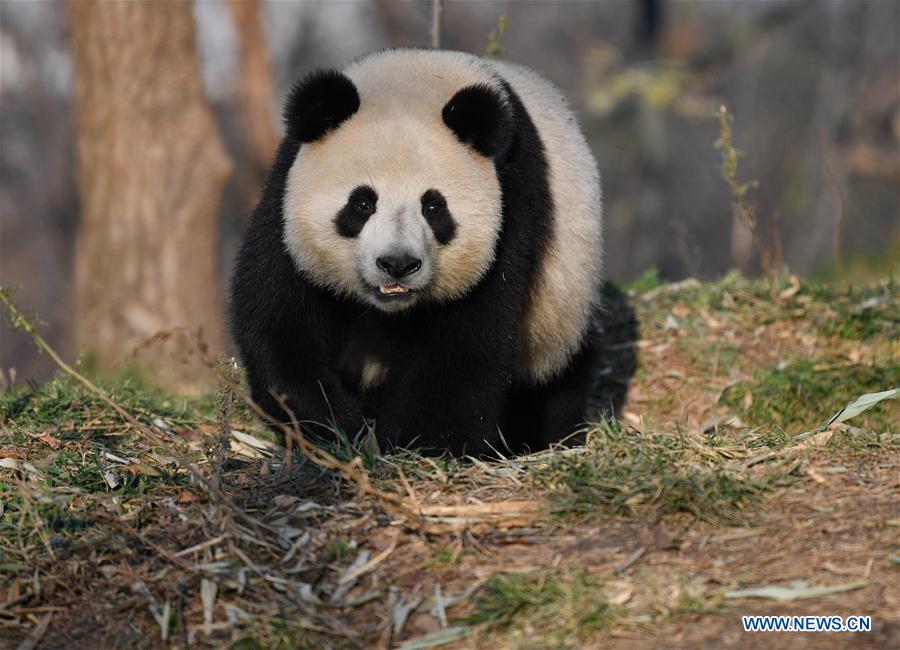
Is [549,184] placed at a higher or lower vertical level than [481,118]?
lower

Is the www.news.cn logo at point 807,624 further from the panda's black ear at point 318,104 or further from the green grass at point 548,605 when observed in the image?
the panda's black ear at point 318,104

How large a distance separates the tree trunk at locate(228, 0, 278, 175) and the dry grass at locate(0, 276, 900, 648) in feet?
39.8

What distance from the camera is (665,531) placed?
3.95 meters

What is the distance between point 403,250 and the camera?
4938 mm

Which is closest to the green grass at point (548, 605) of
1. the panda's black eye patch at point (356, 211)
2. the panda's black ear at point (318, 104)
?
the panda's black eye patch at point (356, 211)

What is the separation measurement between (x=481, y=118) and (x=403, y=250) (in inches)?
30.9

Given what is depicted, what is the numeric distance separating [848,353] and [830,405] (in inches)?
26.1

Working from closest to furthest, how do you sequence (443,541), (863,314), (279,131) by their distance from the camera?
(443,541) → (863,314) → (279,131)

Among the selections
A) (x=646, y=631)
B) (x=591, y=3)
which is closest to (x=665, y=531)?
(x=646, y=631)

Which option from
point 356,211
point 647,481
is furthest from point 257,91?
point 647,481

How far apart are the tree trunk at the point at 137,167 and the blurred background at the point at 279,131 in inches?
0.8

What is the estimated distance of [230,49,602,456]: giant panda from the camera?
202 inches

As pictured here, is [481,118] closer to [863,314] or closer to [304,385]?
[304,385]

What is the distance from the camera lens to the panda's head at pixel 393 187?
5070 millimetres
